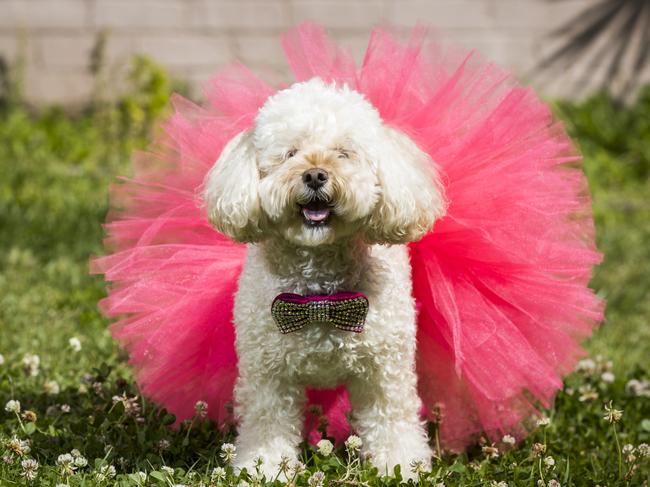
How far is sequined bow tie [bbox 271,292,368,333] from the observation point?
2.90 metres

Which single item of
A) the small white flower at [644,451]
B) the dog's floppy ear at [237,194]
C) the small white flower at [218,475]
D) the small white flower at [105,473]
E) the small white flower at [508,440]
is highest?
the dog's floppy ear at [237,194]

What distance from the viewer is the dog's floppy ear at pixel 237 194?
2.81 m

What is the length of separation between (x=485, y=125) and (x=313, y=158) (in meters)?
0.91

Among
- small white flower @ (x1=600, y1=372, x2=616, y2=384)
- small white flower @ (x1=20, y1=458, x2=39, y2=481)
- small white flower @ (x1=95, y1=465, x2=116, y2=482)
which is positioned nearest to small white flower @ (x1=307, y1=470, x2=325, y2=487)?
small white flower @ (x1=95, y1=465, x2=116, y2=482)

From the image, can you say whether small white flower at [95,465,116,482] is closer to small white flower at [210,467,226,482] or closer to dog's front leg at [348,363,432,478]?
small white flower at [210,467,226,482]

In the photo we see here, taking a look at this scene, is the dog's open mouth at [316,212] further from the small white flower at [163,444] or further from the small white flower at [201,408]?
the small white flower at [163,444]

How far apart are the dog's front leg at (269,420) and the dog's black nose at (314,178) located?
27.0 inches

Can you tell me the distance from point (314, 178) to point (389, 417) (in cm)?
86

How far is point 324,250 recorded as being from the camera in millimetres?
2980

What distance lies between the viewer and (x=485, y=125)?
3432mm

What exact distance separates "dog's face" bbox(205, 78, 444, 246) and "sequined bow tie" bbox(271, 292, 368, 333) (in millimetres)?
193

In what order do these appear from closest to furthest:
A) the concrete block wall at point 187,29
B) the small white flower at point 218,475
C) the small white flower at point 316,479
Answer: the small white flower at point 316,479
the small white flower at point 218,475
the concrete block wall at point 187,29

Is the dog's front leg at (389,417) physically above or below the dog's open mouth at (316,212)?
below

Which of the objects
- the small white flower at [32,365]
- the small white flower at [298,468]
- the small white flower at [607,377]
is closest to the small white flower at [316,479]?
the small white flower at [298,468]
